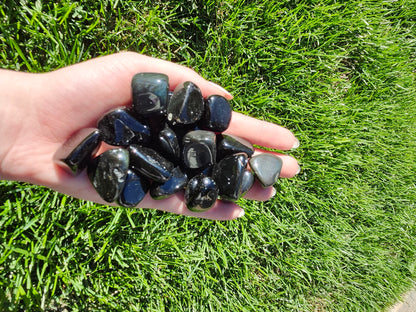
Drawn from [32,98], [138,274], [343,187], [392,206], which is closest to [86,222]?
[138,274]

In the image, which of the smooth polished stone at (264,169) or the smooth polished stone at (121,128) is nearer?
the smooth polished stone at (121,128)

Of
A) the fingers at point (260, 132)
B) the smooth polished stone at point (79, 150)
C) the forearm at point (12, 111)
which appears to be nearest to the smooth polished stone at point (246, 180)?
the fingers at point (260, 132)

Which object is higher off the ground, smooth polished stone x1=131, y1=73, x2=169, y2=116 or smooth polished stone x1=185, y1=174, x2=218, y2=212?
smooth polished stone x1=131, y1=73, x2=169, y2=116

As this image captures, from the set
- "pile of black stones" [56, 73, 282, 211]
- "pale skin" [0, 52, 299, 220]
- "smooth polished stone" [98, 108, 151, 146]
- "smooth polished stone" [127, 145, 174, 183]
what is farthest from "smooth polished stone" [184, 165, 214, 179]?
"pale skin" [0, 52, 299, 220]

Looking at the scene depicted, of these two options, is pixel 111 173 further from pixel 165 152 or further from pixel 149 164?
pixel 165 152

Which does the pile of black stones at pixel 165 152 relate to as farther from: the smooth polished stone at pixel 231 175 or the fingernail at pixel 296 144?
the fingernail at pixel 296 144

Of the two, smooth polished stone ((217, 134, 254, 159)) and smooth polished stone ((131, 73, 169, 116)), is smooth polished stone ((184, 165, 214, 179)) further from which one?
smooth polished stone ((131, 73, 169, 116))

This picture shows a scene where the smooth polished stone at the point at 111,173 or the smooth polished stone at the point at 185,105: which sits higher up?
the smooth polished stone at the point at 185,105

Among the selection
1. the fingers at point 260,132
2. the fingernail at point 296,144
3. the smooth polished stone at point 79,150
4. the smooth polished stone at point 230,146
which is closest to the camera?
the smooth polished stone at point 79,150
